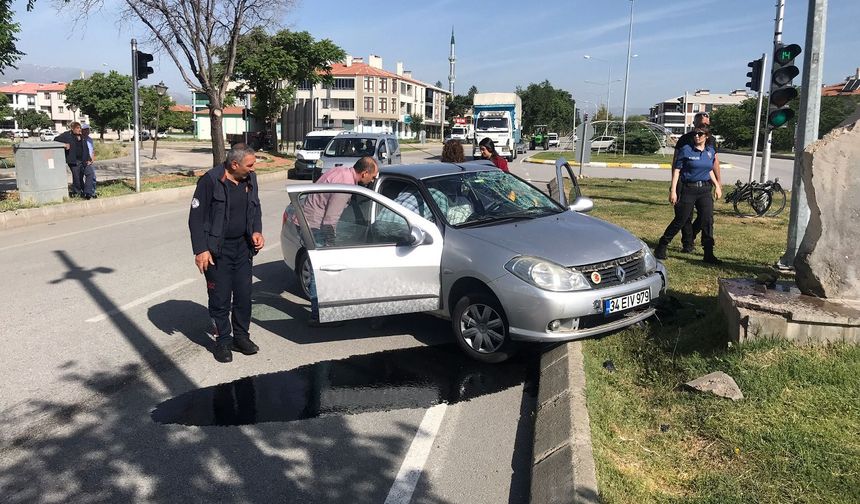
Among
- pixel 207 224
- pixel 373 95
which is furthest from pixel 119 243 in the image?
pixel 373 95

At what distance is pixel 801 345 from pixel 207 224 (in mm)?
4451

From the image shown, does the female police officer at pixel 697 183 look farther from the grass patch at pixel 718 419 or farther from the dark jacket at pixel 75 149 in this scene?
the dark jacket at pixel 75 149

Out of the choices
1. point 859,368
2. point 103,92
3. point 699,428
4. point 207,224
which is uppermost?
point 103,92

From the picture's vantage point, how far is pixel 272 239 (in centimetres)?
1117

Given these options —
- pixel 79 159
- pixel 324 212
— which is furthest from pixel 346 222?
pixel 79 159

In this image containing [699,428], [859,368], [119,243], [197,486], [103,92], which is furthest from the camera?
[103,92]

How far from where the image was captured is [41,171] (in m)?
14.3

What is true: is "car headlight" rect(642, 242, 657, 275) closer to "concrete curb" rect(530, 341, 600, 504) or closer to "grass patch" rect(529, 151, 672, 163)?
"concrete curb" rect(530, 341, 600, 504)

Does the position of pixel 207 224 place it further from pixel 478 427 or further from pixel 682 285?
pixel 682 285

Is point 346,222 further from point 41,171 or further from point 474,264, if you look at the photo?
point 41,171

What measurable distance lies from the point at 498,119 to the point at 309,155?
16.6 m

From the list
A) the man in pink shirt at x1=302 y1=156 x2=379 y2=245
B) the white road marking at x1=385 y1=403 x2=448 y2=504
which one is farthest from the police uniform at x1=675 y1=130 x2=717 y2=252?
the white road marking at x1=385 y1=403 x2=448 y2=504

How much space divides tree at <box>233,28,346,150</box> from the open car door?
34.8 m

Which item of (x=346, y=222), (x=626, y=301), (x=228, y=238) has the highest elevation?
(x=346, y=222)
